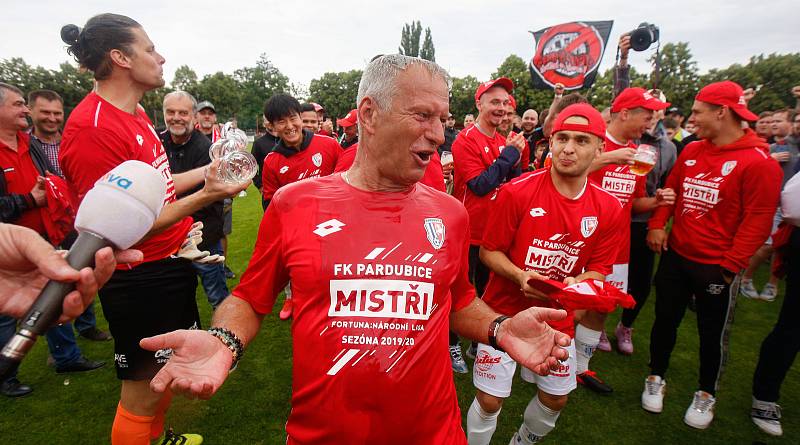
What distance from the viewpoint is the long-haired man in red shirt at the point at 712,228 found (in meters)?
3.30

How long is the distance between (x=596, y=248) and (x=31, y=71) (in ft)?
207

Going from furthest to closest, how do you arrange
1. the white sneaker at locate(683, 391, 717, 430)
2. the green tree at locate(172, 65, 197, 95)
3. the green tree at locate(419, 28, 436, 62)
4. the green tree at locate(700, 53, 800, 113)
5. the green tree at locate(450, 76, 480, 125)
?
the green tree at locate(172, 65, 197, 95)
the green tree at locate(419, 28, 436, 62)
the green tree at locate(450, 76, 480, 125)
the green tree at locate(700, 53, 800, 113)
the white sneaker at locate(683, 391, 717, 430)

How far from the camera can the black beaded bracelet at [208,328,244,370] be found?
58.9 inches

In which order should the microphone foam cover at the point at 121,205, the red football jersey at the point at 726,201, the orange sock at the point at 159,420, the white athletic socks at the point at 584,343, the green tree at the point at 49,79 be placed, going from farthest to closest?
the green tree at the point at 49,79, the white athletic socks at the point at 584,343, the red football jersey at the point at 726,201, the orange sock at the point at 159,420, the microphone foam cover at the point at 121,205

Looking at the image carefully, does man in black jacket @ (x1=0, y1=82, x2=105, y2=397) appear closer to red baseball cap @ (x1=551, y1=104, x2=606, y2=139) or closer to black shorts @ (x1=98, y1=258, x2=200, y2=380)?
black shorts @ (x1=98, y1=258, x2=200, y2=380)

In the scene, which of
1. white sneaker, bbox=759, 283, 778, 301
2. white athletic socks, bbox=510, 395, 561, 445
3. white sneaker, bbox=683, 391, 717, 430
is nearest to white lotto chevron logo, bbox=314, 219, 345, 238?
white athletic socks, bbox=510, 395, 561, 445

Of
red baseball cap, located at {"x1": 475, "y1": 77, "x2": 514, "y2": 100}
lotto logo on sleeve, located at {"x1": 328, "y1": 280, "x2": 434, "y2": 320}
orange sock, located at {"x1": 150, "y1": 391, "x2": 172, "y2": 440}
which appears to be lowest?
orange sock, located at {"x1": 150, "y1": 391, "x2": 172, "y2": 440}

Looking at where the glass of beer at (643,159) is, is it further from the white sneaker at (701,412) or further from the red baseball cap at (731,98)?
the white sneaker at (701,412)

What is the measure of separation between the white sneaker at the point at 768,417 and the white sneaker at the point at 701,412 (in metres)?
0.35

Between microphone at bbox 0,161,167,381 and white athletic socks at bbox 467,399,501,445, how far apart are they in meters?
2.59

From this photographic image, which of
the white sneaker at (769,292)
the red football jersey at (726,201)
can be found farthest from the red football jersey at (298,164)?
the white sneaker at (769,292)

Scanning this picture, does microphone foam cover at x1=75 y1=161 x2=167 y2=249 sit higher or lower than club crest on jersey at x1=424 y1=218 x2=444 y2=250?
higher

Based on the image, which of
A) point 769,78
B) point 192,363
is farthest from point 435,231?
point 769,78

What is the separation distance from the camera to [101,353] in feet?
15.3
